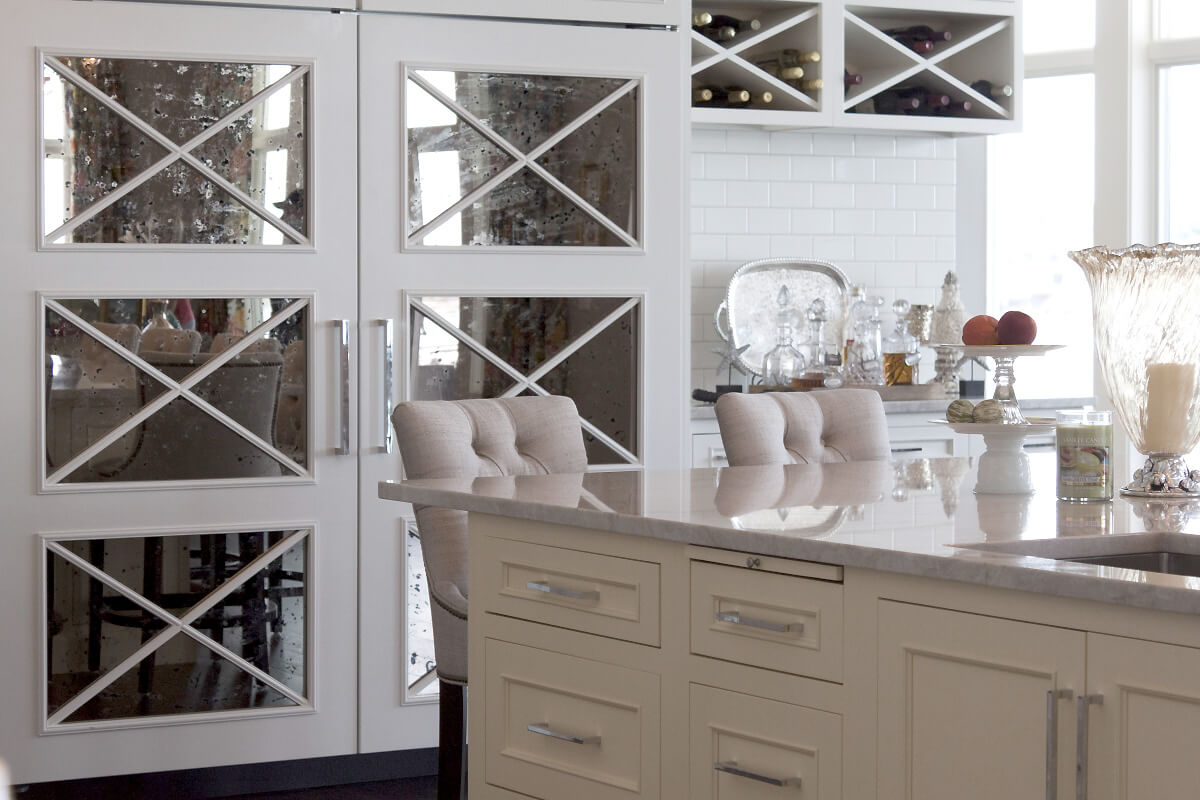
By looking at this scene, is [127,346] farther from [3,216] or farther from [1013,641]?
[1013,641]

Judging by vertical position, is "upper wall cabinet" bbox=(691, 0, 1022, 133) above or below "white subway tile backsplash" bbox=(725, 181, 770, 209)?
above

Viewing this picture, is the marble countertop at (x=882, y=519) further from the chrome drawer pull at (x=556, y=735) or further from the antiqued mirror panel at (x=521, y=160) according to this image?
the antiqued mirror panel at (x=521, y=160)

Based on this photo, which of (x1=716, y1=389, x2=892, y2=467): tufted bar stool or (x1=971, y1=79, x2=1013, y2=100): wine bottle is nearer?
(x1=716, y1=389, x2=892, y2=467): tufted bar stool

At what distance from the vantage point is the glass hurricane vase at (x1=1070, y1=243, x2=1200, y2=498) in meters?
2.21

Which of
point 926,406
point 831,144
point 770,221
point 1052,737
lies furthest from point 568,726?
point 831,144

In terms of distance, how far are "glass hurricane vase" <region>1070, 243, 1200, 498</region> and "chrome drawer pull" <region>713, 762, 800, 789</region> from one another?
0.85 m

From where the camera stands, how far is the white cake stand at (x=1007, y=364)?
2.27m

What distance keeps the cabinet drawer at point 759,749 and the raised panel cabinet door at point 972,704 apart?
0.09 metres

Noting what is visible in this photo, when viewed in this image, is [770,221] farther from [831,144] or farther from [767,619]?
[767,619]

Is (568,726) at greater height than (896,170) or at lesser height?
lesser

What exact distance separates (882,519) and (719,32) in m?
2.99

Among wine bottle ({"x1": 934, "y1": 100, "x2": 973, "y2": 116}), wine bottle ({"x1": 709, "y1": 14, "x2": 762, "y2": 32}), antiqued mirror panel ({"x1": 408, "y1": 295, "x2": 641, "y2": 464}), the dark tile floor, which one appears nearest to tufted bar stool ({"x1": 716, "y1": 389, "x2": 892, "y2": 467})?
antiqued mirror panel ({"x1": 408, "y1": 295, "x2": 641, "y2": 464})

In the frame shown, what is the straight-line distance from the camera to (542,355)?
3842mm

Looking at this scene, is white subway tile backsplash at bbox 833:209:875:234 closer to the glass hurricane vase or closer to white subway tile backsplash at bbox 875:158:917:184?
white subway tile backsplash at bbox 875:158:917:184
